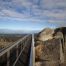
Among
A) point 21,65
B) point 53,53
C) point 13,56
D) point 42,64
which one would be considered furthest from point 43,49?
point 21,65

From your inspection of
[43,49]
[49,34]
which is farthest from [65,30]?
[43,49]

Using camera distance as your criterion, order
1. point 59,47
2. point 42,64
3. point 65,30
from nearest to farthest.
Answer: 1. point 42,64
2. point 59,47
3. point 65,30

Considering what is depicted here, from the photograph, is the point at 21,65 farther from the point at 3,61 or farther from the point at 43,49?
the point at 43,49

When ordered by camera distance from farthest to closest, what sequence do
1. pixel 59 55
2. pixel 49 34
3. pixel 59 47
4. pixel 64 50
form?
1. pixel 49 34
2. pixel 64 50
3. pixel 59 47
4. pixel 59 55

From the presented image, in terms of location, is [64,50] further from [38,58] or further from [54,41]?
[38,58]

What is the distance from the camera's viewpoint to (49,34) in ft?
53.6

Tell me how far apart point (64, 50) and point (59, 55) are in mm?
1549

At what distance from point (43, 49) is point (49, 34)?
6.90 m

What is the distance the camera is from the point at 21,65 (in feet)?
15.7

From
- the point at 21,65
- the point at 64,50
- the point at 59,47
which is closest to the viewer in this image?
the point at 21,65

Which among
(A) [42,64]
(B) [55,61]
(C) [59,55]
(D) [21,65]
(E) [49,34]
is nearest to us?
(D) [21,65]

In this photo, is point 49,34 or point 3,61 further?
point 49,34

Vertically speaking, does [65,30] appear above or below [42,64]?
above

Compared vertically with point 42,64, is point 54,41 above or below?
above
